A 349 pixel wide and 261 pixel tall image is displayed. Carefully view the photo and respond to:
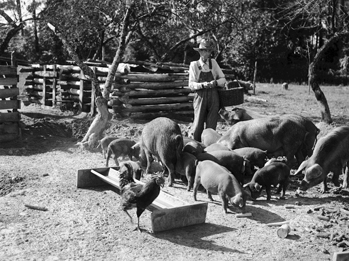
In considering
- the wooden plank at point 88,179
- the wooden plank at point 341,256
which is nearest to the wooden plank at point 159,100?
the wooden plank at point 88,179

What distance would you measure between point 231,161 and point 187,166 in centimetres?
67

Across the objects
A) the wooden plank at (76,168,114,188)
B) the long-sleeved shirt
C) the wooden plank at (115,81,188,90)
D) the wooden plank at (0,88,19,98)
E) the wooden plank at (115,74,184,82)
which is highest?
the long-sleeved shirt

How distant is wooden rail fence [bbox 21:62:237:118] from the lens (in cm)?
1298

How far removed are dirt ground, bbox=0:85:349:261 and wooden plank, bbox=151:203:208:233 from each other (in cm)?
8

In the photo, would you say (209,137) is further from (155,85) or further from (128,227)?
(155,85)

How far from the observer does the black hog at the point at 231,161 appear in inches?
284

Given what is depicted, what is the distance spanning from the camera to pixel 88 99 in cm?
1423

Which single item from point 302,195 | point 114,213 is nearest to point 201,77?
point 302,195

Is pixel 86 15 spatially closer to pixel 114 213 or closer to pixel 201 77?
pixel 201 77

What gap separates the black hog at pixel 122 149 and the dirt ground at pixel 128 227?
54 centimetres

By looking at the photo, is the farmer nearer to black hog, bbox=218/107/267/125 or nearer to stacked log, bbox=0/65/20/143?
black hog, bbox=218/107/267/125

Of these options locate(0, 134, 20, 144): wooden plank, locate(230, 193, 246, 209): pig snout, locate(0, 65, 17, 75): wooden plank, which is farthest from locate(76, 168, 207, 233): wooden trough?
locate(0, 65, 17, 75): wooden plank

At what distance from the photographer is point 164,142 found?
298 inches

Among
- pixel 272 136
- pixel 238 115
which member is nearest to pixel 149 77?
pixel 238 115
